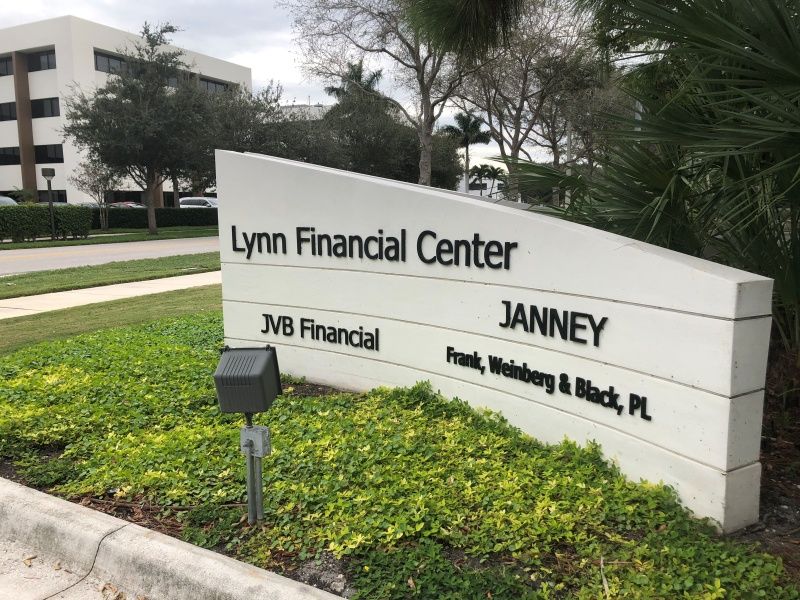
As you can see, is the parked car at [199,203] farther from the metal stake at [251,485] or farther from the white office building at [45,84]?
the metal stake at [251,485]

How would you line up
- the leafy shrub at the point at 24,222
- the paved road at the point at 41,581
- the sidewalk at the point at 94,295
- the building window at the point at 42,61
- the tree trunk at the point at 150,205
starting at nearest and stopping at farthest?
the paved road at the point at 41,581
the sidewalk at the point at 94,295
the leafy shrub at the point at 24,222
the tree trunk at the point at 150,205
the building window at the point at 42,61

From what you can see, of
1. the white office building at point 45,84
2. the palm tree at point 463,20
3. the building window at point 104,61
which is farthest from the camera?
the building window at point 104,61

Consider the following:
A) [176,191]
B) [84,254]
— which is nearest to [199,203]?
[176,191]

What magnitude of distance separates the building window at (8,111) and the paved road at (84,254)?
30663 mm

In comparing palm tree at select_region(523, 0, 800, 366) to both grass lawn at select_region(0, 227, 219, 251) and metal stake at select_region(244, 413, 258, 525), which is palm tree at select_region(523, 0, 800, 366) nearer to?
metal stake at select_region(244, 413, 258, 525)

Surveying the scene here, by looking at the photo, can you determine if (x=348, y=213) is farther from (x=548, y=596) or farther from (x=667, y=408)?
(x=548, y=596)

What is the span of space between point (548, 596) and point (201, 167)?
32704mm

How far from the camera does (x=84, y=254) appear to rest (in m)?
21.2

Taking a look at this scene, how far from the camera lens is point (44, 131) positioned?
49469mm

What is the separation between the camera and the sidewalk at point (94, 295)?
10.5 m

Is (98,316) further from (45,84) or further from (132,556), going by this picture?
(45,84)

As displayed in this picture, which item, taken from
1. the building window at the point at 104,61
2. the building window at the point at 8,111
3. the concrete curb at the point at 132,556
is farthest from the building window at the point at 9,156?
the concrete curb at the point at 132,556

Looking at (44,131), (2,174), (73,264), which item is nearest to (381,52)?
(73,264)

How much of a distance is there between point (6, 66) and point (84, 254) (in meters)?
37.2
